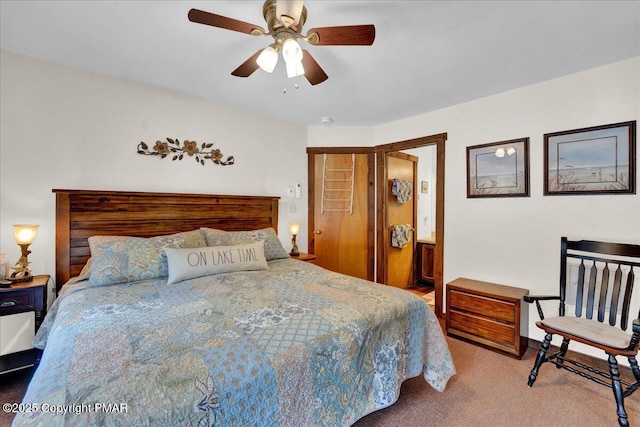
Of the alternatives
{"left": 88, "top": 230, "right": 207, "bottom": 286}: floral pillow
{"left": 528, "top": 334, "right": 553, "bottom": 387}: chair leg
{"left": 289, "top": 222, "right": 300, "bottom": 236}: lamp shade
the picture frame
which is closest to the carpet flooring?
{"left": 528, "top": 334, "right": 553, "bottom": 387}: chair leg

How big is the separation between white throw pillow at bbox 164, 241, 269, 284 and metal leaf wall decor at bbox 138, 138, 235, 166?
1143 millimetres

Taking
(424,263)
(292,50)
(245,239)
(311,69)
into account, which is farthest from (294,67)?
(424,263)

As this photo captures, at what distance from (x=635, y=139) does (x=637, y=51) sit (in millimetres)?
638

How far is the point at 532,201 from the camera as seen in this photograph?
2674mm

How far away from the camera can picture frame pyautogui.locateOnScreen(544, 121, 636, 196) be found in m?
2.20

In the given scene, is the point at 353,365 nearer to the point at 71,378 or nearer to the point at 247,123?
the point at 71,378

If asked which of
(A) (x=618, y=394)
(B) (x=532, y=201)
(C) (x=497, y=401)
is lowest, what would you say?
(C) (x=497, y=401)

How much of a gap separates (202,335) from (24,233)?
5.94 feet

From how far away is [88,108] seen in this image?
2502 mm

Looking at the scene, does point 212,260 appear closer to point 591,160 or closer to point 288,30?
point 288,30

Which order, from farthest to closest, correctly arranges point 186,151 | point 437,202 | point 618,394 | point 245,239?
1. point 437,202
2. point 186,151
3. point 245,239
4. point 618,394

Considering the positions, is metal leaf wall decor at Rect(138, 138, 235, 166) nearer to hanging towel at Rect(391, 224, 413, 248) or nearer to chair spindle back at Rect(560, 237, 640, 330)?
hanging towel at Rect(391, 224, 413, 248)

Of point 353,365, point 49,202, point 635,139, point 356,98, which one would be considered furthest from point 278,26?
point 635,139

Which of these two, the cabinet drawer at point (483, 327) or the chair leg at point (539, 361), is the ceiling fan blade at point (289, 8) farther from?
the cabinet drawer at point (483, 327)
